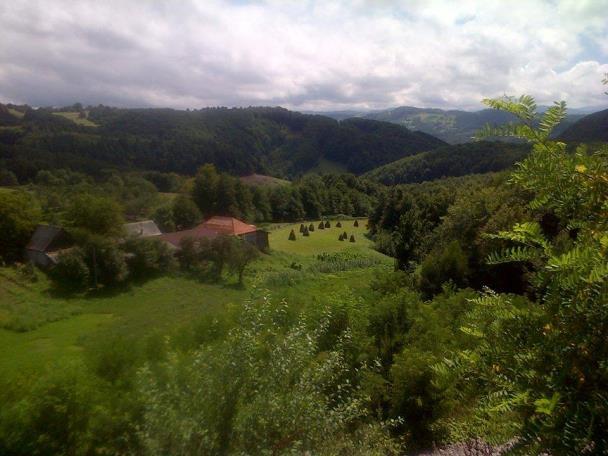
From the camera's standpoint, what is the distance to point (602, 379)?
5.23ft

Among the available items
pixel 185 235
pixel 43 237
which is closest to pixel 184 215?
pixel 185 235

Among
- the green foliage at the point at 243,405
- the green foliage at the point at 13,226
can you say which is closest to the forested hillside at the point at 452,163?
the green foliage at the point at 13,226

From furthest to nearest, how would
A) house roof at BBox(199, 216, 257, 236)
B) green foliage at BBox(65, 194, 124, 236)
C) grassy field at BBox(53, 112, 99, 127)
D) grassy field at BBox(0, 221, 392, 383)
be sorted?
grassy field at BBox(53, 112, 99, 127), house roof at BBox(199, 216, 257, 236), green foliage at BBox(65, 194, 124, 236), grassy field at BBox(0, 221, 392, 383)

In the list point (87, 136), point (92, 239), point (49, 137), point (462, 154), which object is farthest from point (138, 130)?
point (92, 239)

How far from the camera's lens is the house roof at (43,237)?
29019 millimetres

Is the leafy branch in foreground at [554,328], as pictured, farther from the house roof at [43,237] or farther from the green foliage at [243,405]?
the house roof at [43,237]

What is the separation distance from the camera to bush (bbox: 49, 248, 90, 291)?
26.9 m

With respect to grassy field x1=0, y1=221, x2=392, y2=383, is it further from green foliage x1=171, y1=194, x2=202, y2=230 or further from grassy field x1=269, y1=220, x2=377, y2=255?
green foliage x1=171, y1=194, x2=202, y2=230

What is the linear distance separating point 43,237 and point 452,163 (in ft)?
296

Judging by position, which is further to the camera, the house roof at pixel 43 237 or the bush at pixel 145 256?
the bush at pixel 145 256

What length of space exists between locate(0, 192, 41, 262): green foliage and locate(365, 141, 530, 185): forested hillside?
81.4 metres

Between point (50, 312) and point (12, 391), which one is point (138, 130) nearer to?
point (50, 312)

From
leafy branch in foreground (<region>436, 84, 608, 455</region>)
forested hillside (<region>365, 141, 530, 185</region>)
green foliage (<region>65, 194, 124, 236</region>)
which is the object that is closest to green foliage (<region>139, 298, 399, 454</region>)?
leafy branch in foreground (<region>436, 84, 608, 455</region>)

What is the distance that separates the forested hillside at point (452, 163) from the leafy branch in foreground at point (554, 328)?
298 feet
